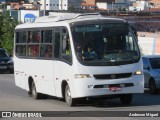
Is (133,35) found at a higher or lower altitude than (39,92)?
higher

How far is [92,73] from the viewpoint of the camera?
17094 mm

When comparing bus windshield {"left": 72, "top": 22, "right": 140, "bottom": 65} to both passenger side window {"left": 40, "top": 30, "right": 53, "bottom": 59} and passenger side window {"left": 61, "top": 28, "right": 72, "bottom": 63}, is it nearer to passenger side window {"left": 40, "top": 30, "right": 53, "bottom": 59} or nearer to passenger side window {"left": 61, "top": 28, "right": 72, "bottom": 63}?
passenger side window {"left": 61, "top": 28, "right": 72, "bottom": 63}

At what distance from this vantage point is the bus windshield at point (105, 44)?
17.4 metres

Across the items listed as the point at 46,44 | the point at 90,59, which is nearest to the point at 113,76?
the point at 90,59

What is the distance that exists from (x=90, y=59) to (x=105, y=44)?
752mm

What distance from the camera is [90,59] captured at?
682 inches

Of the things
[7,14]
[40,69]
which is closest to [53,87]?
[40,69]

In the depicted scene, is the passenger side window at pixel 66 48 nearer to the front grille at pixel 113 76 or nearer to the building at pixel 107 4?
the front grille at pixel 113 76

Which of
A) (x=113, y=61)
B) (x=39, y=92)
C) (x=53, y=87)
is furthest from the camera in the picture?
(x=39, y=92)

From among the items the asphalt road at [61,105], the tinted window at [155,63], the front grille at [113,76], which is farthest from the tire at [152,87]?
the front grille at [113,76]

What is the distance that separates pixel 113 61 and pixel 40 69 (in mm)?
3620

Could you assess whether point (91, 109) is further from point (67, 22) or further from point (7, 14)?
point (7, 14)

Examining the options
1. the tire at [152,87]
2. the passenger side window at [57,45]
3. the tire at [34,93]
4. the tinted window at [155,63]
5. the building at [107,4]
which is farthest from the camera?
the building at [107,4]

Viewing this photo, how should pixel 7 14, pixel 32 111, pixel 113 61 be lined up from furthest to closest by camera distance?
1. pixel 7 14
2. pixel 113 61
3. pixel 32 111
